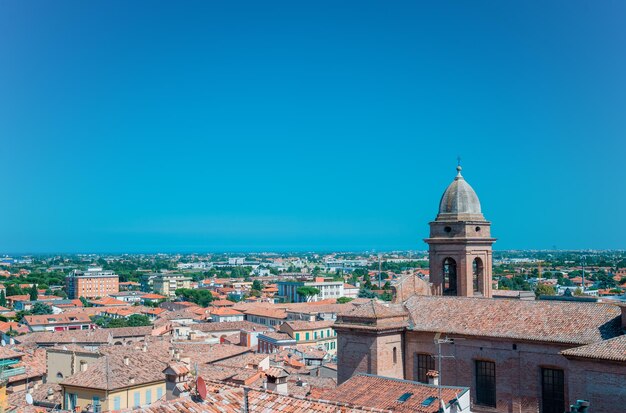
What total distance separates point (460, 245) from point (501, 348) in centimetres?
762

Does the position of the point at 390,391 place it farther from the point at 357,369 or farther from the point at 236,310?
the point at 236,310

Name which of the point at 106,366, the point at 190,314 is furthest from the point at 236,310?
the point at 106,366

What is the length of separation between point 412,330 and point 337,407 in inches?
469

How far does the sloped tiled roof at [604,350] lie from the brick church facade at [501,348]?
0.03 meters

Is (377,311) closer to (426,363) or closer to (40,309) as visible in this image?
(426,363)

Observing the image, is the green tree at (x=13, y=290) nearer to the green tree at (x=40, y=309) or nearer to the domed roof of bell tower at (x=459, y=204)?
the green tree at (x=40, y=309)

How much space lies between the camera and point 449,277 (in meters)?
30.9

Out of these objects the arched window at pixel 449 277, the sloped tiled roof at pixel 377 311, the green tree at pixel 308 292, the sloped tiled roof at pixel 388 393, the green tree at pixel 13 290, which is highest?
the arched window at pixel 449 277

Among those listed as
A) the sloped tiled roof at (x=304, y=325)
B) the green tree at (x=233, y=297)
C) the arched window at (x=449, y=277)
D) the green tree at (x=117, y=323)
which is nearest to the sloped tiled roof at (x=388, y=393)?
the arched window at (x=449, y=277)

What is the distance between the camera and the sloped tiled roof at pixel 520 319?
21511mm

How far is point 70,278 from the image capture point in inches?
6240

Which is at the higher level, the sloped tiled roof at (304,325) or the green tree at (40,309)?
the sloped tiled roof at (304,325)

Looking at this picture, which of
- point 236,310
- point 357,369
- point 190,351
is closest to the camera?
point 357,369

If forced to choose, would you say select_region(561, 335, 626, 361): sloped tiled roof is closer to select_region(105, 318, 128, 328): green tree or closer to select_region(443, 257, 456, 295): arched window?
select_region(443, 257, 456, 295): arched window
